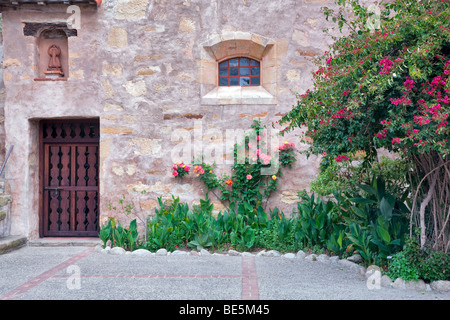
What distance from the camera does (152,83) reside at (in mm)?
6906

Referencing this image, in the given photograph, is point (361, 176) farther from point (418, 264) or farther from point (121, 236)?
point (121, 236)

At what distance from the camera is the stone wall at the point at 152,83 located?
6816 mm

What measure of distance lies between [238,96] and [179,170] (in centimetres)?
150

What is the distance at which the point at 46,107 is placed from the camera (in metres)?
6.89

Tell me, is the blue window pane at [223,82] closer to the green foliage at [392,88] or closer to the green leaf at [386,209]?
the green foliage at [392,88]

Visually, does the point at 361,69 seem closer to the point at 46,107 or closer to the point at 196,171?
the point at 196,171

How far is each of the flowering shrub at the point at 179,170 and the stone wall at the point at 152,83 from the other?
12 cm

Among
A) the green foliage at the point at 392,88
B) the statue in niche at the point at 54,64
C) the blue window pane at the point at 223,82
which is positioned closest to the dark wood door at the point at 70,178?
the statue in niche at the point at 54,64

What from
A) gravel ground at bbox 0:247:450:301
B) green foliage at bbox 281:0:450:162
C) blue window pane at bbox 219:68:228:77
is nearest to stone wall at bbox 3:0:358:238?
blue window pane at bbox 219:68:228:77

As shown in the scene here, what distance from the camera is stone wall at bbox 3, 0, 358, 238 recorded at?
6816mm

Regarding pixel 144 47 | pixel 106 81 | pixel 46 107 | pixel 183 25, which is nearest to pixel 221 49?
pixel 183 25

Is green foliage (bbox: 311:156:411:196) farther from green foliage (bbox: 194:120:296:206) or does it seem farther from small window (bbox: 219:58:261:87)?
small window (bbox: 219:58:261:87)

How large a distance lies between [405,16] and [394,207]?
2.13 m

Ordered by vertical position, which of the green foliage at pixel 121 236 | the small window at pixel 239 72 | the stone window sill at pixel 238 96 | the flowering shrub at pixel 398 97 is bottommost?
the green foliage at pixel 121 236
